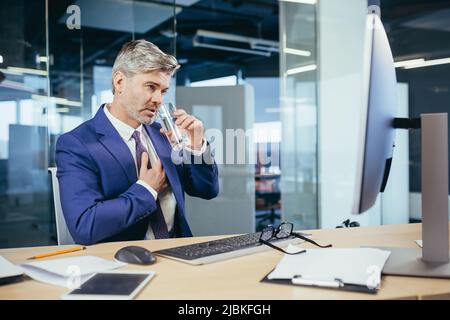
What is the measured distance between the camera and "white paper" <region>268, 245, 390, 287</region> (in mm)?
909

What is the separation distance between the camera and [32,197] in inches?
137

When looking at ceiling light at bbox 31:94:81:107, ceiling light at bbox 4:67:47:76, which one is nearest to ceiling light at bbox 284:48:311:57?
ceiling light at bbox 31:94:81:107

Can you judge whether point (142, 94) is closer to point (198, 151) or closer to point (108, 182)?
point (198, 151)

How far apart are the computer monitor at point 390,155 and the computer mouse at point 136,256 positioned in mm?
527

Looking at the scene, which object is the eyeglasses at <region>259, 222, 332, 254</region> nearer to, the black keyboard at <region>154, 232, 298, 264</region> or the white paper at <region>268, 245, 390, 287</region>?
the black keyboard at <region>154, 232, 298, 264</region>

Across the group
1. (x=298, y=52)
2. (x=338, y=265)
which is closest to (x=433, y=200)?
(x=338, y=265)

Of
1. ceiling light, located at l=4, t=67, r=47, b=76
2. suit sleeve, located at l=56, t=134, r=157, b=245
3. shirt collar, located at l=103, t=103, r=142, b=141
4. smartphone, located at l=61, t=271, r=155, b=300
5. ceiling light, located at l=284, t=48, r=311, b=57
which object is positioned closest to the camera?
smartphone, located at l=61, t=271, r=155, b=300

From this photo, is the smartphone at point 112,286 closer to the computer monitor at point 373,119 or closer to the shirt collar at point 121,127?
the computer monitor at point 373,119

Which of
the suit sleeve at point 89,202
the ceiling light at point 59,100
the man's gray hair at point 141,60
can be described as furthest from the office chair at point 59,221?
the ceiling light at point 59,100

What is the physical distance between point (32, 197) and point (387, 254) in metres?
3.10

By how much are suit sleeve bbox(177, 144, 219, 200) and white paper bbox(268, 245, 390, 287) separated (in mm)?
921

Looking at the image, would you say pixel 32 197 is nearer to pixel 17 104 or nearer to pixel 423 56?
pixel 17 104

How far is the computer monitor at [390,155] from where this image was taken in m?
0.85
